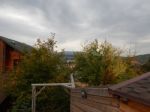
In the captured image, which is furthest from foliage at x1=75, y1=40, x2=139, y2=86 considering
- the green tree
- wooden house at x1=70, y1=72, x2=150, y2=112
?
wooden house at x1=70, y1=72, x2=150, y2=112

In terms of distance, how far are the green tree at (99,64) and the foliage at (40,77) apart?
2.27 metres

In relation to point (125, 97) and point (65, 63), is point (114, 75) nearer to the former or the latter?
point (65, 63)

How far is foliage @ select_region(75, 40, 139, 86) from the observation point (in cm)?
2648

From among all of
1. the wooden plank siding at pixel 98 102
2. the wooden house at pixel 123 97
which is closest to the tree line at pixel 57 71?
the wooden plank siding at pixel 98 102

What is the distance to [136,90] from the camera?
22.0ft

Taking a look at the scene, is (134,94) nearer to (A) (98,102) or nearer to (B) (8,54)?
(A) (98,102)

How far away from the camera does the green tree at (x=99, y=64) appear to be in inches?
1044

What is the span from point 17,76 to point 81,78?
592cm

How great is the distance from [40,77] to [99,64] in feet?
18.8

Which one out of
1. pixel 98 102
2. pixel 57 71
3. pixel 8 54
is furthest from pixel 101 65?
pixel 98 102

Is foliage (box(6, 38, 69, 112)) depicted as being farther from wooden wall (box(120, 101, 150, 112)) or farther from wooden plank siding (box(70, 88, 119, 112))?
wooden wall (box(120, 101, 150, 112))

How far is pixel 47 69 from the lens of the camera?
2436 centimetres

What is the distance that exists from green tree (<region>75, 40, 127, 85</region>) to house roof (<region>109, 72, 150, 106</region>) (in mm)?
18338

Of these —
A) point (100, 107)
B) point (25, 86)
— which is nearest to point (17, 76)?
point (25, 86)
